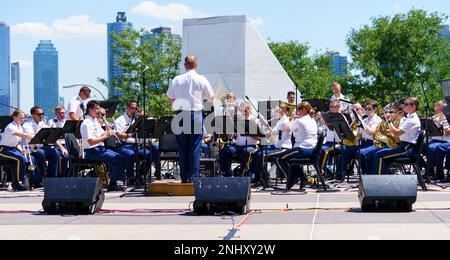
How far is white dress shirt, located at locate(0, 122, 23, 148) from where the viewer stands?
1606 centimetres

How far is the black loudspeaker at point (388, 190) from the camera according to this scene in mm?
10586

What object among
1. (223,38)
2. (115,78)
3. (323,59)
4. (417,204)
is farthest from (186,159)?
(323,59)

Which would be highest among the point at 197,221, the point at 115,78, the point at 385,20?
the point at 385,20

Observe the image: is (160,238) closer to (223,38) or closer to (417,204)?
(417,204)

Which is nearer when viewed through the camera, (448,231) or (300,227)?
(448,231)

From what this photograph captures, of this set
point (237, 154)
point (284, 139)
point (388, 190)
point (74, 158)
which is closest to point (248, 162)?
point (237, 154)

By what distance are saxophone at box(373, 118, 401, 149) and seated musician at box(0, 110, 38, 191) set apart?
23.2 feet

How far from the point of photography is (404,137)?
14156 millimetres

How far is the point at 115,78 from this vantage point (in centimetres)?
5622

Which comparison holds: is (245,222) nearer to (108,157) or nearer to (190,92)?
(190,92)

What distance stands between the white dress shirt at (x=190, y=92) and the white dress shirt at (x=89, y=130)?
2273mm

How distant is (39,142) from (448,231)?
978 cm

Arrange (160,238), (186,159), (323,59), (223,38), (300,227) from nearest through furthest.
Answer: (160,238), (300,227), (186,159), (223,38), (323,59)

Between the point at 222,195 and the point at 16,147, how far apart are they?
712 cm
